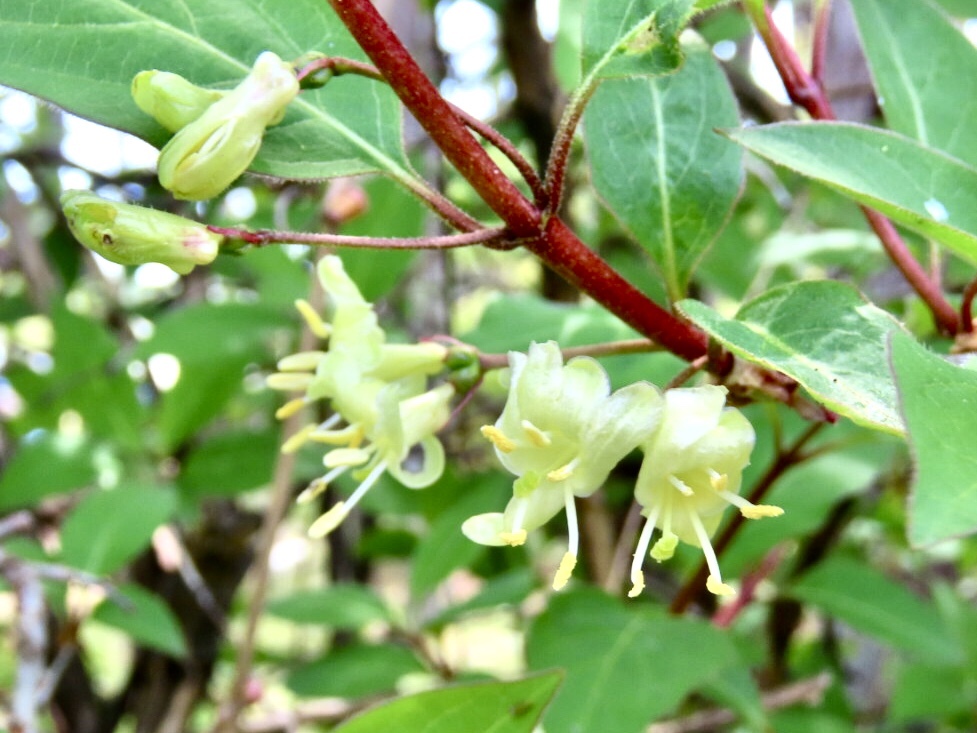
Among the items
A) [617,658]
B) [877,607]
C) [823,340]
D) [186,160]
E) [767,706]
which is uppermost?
[186,160]

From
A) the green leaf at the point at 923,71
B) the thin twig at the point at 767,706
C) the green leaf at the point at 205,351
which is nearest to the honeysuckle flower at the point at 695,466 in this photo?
the green leaf at the point at 923,71

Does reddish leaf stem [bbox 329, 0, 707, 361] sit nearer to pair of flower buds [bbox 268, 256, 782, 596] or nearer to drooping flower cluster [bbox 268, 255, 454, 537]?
pair of flower buds [bbox 268, 256, 782, 596]

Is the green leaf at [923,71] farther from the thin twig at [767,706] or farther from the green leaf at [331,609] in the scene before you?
the green leaf at [331,609]

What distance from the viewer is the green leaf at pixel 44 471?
1.60 meters

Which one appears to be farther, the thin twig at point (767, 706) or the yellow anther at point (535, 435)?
the thin twig at point (767, 706)

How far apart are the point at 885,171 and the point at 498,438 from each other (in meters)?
0.30

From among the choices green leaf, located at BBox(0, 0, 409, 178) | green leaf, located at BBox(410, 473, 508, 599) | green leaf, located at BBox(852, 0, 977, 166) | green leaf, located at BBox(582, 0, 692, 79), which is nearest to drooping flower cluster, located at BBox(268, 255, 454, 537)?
green leaf, located at BBox(0, 0, 409, 178)

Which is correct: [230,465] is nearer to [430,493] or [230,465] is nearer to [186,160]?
[430,493]

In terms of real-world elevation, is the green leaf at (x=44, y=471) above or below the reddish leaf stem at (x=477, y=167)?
below

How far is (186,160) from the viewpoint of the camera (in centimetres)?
61

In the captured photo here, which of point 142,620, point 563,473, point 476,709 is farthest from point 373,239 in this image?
point 142,620

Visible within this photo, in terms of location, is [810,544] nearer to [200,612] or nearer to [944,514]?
[200,612]

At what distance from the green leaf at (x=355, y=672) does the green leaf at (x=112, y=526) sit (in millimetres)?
320

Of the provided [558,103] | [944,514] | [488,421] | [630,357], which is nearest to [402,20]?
[558,103]
